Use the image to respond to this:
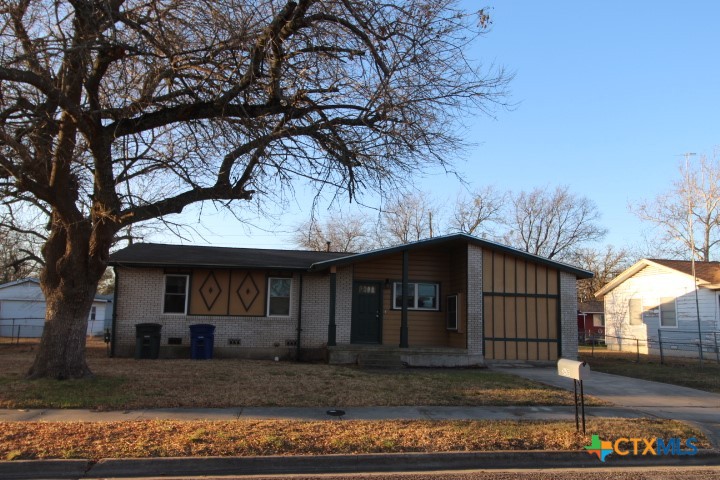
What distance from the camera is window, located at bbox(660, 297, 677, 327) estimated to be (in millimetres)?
27109

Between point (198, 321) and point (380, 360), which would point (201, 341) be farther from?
point (380, 360)

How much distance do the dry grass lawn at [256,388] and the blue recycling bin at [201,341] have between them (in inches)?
97.3

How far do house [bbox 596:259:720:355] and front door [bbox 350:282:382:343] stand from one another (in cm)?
1189

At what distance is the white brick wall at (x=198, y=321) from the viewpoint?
18.1m

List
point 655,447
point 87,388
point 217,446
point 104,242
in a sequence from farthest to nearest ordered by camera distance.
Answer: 1. point 104,242
2. point 87,388
3. point 655,447
4. point 217,446

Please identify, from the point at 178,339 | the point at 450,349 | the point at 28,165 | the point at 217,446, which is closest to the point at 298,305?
the point at 178,339

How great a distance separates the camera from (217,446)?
700 cm

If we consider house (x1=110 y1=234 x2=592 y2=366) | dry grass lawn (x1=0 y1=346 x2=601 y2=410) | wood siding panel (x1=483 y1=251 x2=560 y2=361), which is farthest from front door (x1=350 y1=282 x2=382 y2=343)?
dry grass lawn (x1=0 y1=346 x2=601 y2=410)

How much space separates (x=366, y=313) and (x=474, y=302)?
3.78 meters

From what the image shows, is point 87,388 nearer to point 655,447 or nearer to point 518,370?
point 655,447

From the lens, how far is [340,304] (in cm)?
1895

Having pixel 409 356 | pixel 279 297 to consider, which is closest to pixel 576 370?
pixel 409 356

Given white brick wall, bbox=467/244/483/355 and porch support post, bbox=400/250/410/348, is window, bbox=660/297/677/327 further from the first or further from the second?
porch support post, bbox=400/250/410/348

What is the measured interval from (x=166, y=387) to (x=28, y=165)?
490 cm
